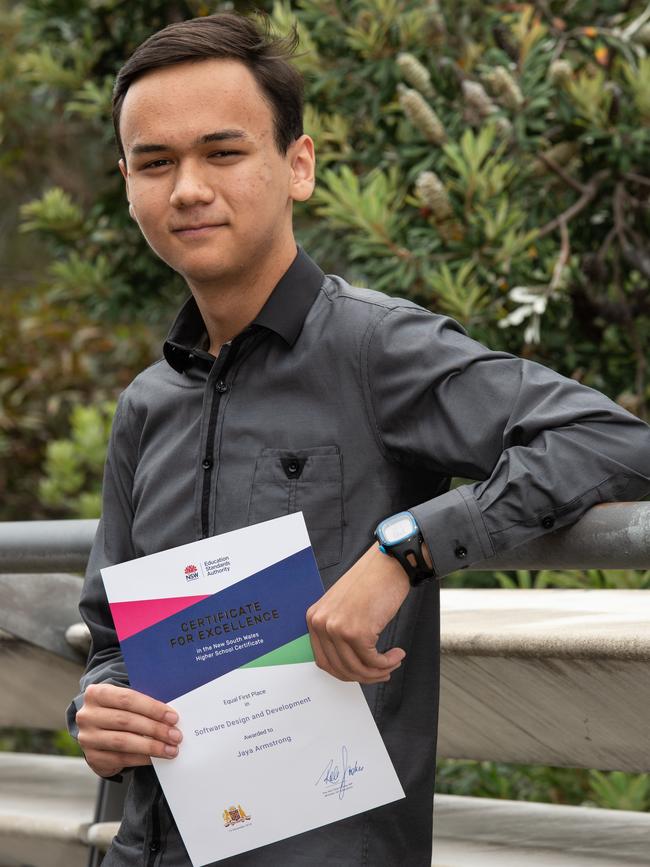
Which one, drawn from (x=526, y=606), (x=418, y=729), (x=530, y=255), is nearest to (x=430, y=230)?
(x=530, y=255)

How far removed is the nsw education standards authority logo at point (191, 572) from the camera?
5.40ft

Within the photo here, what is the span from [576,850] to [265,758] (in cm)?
77

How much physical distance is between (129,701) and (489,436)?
1.93ft

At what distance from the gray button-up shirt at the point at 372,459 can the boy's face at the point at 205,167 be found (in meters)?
0.10

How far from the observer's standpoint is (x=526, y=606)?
249 cm

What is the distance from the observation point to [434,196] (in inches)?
138

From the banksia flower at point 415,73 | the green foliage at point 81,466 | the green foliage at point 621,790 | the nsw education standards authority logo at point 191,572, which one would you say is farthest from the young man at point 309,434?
the green foliage at point 81,466

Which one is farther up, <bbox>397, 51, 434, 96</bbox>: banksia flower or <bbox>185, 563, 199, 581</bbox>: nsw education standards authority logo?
<bbox>397, 51, 434, 96</bbox>: banksia flower

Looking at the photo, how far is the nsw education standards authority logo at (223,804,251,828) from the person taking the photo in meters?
1.67

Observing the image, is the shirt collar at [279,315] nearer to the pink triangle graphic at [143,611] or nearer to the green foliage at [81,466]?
the pink triangle graphic at [143,611]

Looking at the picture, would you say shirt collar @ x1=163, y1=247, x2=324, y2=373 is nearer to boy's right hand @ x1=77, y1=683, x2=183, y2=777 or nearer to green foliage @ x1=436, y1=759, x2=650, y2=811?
boy's right hand @ x1=77, y1=683, x2=183, y2=777

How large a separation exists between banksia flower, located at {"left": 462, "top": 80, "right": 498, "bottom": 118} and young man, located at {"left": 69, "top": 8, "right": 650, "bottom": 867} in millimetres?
1903

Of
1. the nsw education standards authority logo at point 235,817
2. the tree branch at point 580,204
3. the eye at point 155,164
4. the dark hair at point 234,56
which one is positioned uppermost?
the dark hair at point 234,56
